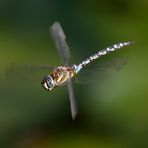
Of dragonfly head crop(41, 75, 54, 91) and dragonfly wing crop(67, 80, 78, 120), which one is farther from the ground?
dragonfly head crop(41, 75, 54, 91)

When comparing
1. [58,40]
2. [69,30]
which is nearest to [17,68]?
[58,40]

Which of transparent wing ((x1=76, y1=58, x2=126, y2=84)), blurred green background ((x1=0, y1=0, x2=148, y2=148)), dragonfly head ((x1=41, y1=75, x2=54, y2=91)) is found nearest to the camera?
dragonfly head ((x1=41, y1=75, x2=54, y2=91))

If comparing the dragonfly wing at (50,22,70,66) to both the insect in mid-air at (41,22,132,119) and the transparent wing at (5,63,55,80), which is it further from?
the transparent wing at (5,63,55,80)

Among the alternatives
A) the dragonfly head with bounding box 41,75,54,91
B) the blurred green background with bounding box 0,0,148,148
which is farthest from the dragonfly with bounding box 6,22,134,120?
the blurred green background with bounding box 0,0,148,148

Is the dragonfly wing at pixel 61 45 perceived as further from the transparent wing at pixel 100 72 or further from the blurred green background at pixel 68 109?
the blurred green background at pixel 68 109

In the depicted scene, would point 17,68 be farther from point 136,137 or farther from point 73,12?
point 73,12

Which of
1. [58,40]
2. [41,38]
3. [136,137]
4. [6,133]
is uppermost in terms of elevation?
[41,38]

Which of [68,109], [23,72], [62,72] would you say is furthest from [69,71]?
[68,109]

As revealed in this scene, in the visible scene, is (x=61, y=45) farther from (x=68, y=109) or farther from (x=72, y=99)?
(x=68, y=109)
